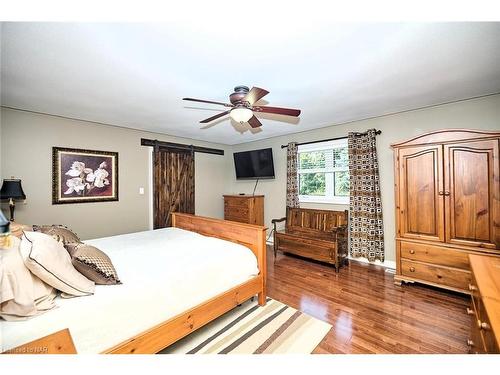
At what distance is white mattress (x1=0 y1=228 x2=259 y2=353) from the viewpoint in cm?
121

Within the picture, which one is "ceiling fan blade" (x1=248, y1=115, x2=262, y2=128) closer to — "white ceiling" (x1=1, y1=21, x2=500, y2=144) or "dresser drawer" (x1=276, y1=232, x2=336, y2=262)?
"white ceiling" (x1=1, y1=21, x2=500, y2=144)

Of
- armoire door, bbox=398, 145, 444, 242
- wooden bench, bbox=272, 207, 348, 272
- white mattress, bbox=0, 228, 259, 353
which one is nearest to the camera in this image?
white mattress, bbox=0, 228, 259, 353

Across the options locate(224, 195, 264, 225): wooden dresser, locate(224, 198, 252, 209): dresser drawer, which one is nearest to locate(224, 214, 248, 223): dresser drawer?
locate(224, 195, 264, 225): wooden dresser

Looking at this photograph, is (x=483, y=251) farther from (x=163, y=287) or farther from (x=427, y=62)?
(x=163, y=287)

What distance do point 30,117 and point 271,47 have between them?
3451 millimetres

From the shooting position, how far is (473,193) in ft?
7.83

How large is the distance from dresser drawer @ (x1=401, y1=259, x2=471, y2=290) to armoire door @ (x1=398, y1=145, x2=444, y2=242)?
1.10ft

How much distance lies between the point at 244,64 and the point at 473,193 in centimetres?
275

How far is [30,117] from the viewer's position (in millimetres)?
3035

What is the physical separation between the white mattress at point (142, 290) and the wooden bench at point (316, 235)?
1.58 metres

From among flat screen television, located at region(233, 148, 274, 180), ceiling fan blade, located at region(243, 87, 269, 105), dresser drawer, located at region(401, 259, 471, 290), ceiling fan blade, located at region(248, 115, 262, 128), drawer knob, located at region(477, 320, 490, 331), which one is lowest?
dresser drawer, located at region(401, 259, 471, 290)

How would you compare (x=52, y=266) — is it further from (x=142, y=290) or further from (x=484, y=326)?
(x=484, y=326)

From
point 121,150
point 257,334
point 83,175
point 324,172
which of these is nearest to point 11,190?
point 83,175

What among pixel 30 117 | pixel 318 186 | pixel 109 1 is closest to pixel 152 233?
pixel 30 117
